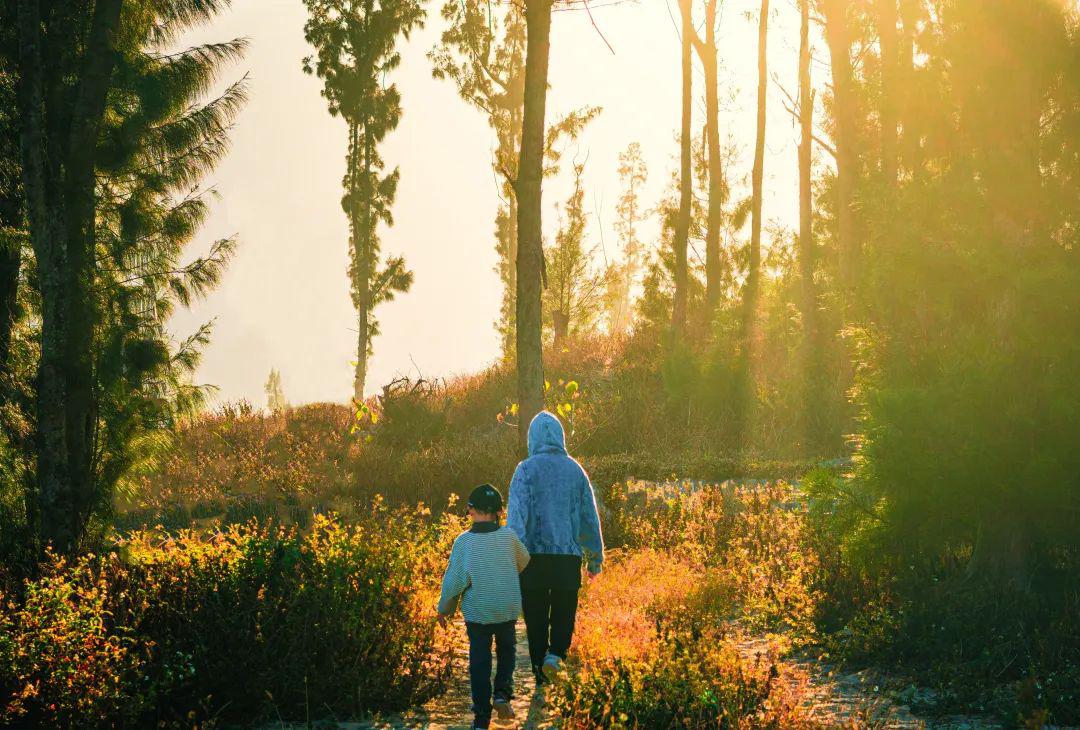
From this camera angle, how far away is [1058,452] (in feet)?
25.5

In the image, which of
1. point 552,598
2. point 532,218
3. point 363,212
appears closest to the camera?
point 552,598

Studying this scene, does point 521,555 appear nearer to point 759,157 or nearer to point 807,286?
point 807,286

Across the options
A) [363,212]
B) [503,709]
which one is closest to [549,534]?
[503,709]

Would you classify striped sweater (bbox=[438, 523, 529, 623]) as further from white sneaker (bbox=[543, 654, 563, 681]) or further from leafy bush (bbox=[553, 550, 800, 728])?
leafy bush (bbox=[553, 550, 800, 728])

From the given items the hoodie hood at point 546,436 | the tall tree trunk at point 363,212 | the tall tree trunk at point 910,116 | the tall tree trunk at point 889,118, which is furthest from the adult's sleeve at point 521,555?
the tall tree trunk at point 363,212

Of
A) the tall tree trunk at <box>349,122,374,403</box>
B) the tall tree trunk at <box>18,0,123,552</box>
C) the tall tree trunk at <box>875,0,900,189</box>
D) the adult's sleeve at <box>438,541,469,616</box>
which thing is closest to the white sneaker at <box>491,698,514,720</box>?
the adult's sleeve at <box>438,541,469,616</box>

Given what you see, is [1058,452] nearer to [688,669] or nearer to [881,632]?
[881,632]

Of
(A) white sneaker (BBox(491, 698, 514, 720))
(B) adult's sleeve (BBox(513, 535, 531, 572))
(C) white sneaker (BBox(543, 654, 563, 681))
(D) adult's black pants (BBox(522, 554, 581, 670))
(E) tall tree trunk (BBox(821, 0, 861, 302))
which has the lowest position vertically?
(A) white sneaker (BBox(491, 698, 514, 720))

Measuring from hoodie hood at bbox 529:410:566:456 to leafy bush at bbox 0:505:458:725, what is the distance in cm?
160

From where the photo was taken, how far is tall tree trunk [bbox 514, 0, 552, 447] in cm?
1173

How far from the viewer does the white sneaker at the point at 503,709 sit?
5.97 m

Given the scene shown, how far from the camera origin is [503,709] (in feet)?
19.6

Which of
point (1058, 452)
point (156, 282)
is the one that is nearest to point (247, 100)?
point (156, 282)

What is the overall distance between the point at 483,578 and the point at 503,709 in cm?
80
